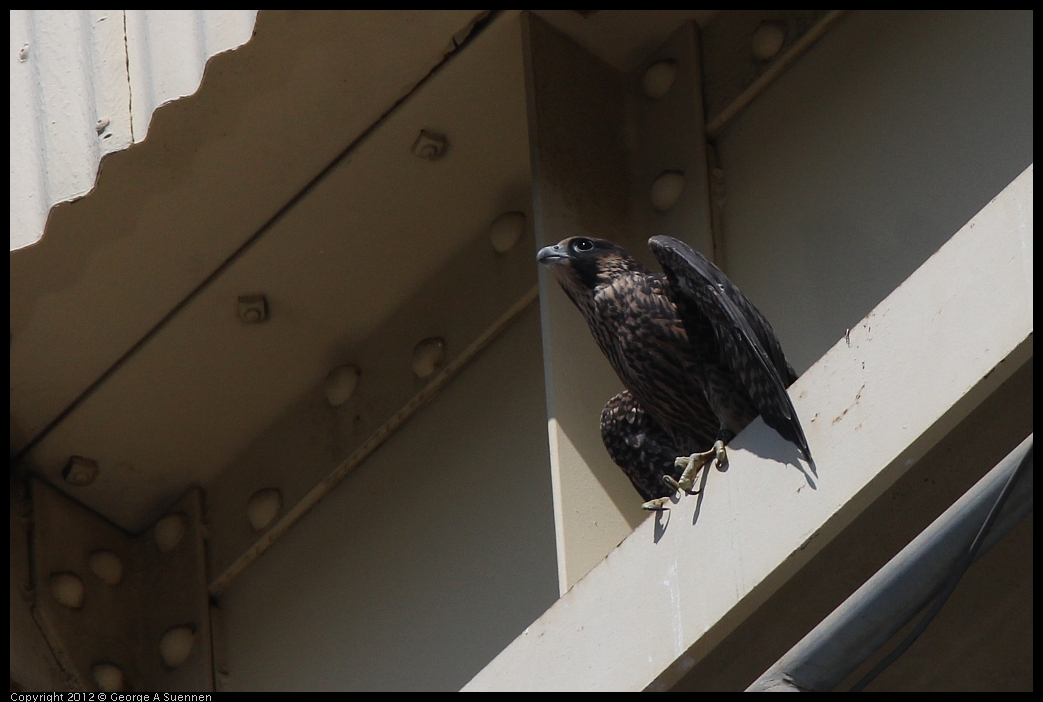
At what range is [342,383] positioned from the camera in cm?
539

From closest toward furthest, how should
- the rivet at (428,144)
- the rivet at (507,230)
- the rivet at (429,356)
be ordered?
1. the rivet at (428,144)
2. the rivet at (507,230)
3. the rivet at (429,356)

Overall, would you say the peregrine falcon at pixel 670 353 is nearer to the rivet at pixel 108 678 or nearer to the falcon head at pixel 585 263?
the falcon head at pixel 585 263

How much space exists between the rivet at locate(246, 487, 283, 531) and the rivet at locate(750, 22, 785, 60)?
6.42 ft

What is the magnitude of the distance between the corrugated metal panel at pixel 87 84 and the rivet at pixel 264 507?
3.95ft

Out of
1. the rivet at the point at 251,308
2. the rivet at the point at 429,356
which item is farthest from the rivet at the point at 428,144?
the rivet at the point at 251,308

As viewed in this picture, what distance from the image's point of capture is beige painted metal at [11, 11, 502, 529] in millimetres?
4672

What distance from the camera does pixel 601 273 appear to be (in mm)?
4305

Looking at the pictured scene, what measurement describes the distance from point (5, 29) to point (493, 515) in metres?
1.88

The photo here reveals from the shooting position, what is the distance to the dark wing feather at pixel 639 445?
14.1 feet

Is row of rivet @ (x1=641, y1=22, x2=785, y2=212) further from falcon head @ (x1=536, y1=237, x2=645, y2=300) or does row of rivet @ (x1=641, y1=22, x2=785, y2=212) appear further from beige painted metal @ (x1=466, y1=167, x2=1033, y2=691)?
beige painted metal @ (x1=466, y1=167, x2=1033, y2=691)

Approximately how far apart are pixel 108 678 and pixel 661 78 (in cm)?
241

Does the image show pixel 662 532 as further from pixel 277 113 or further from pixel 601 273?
pixel 277 113

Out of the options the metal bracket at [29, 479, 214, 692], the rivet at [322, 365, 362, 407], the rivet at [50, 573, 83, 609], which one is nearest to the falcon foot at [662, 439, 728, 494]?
the rivet at [322, 365, 362, 407]

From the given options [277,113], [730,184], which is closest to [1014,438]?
[730,184]
